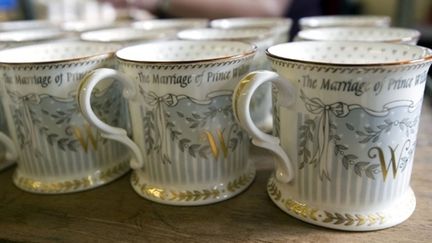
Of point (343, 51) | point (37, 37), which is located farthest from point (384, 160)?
point (37, 37)

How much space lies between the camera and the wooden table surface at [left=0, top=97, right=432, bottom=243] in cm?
43

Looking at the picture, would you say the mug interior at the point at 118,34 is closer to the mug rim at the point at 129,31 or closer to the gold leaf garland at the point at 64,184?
the mug rim at the point at 129,31

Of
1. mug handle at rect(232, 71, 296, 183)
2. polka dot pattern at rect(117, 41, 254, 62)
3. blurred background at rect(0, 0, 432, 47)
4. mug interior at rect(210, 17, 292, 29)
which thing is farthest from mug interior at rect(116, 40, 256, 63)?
blurred background at rect(0, 0, 432, 47)

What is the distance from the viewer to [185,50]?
58 cm

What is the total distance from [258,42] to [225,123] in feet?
0.58

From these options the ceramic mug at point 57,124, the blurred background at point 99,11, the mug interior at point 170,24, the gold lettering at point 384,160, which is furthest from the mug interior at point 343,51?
the blurred background at point 99,11

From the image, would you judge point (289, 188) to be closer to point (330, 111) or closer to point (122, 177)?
point (330, 111)

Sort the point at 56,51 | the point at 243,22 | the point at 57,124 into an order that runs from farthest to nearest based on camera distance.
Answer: the point at 243,22
the point at 56,51
the point at 57,124

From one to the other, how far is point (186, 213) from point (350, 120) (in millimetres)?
201

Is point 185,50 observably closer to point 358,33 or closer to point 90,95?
point 90,95

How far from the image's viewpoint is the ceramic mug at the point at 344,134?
39cm

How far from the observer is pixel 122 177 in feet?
1.89

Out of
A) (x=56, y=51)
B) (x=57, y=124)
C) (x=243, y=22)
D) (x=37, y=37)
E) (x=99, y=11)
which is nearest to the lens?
(x=57, y=124)

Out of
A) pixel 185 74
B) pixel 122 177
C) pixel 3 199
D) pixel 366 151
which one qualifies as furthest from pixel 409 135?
pixel 3 199
